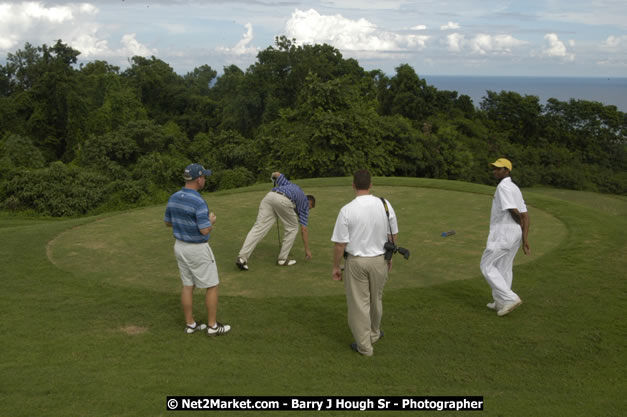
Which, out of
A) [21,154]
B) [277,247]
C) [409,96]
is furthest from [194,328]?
[409,96]

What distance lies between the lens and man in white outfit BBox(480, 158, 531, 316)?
23.2ft

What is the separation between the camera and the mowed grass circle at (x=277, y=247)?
8320 millimetres

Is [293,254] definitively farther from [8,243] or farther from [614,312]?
[8,243]

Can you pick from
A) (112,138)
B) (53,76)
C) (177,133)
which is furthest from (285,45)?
(53,76)

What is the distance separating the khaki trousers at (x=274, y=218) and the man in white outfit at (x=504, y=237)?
3.36 metres

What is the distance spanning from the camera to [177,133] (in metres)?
59.0

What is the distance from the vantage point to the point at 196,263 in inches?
249

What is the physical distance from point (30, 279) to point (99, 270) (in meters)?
1.07

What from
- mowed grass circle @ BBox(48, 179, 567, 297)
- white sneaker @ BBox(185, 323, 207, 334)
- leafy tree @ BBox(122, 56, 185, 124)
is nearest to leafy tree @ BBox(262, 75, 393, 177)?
mowed grass circle @ BBox(48, 179, 567, 297)

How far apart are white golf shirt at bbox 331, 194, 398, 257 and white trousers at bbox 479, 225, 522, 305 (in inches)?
89.2

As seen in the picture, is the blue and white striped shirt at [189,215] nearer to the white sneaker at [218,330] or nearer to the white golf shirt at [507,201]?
the white sneaker at [218,330]

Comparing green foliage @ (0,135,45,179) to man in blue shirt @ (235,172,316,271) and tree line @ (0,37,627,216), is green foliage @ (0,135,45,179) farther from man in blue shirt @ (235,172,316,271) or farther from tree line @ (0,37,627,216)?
man in blue shirt @ (235,172,316,271)

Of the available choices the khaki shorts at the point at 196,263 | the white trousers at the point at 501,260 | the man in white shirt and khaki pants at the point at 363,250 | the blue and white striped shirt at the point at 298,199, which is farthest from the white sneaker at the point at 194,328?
the white trousers at the point at 501,260

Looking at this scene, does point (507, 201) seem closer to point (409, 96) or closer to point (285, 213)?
point (285, 213)
